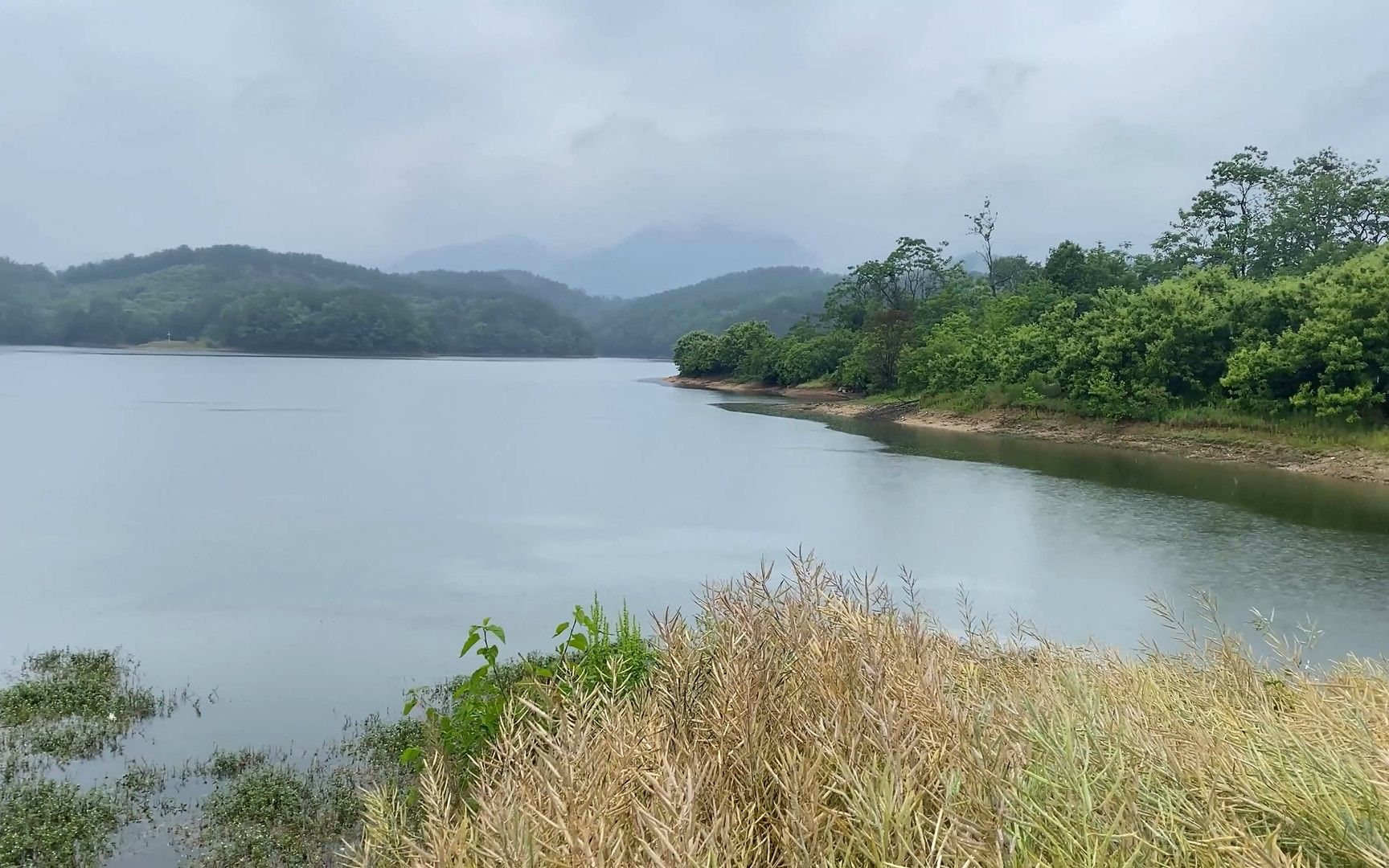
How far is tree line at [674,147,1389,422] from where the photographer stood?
1948 cm

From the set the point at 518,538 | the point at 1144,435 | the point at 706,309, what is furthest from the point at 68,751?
the point at 706,309

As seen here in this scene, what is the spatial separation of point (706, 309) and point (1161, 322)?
342 feet

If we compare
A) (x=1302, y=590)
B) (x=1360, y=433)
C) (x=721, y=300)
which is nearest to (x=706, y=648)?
(x=1302, y=590)

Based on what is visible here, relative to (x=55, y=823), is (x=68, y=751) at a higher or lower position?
lower

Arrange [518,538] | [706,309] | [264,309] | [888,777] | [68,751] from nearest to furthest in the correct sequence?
[888,777] → [68,751] → [518,538] → [264,309] → [706,309]

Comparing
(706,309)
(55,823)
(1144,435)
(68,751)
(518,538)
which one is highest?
(706,309)

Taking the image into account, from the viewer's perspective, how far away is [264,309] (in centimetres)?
9050

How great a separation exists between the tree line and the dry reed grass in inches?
760

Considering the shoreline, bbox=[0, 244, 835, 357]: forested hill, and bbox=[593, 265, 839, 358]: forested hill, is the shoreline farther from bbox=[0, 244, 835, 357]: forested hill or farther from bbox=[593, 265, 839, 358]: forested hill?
bbox=[593, 265, 839, 358]: forested hill

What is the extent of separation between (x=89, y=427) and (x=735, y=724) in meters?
26.4

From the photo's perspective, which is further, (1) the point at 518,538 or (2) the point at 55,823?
(1) the point at 518,538

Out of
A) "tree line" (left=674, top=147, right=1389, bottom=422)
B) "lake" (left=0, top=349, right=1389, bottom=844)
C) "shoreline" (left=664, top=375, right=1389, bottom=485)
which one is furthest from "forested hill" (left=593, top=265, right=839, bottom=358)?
"lake" (left=0, top=349, right=1389, bottom=844)

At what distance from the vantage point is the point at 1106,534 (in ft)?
41.2

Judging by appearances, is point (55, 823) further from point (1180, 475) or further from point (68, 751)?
point (1180, 475)
